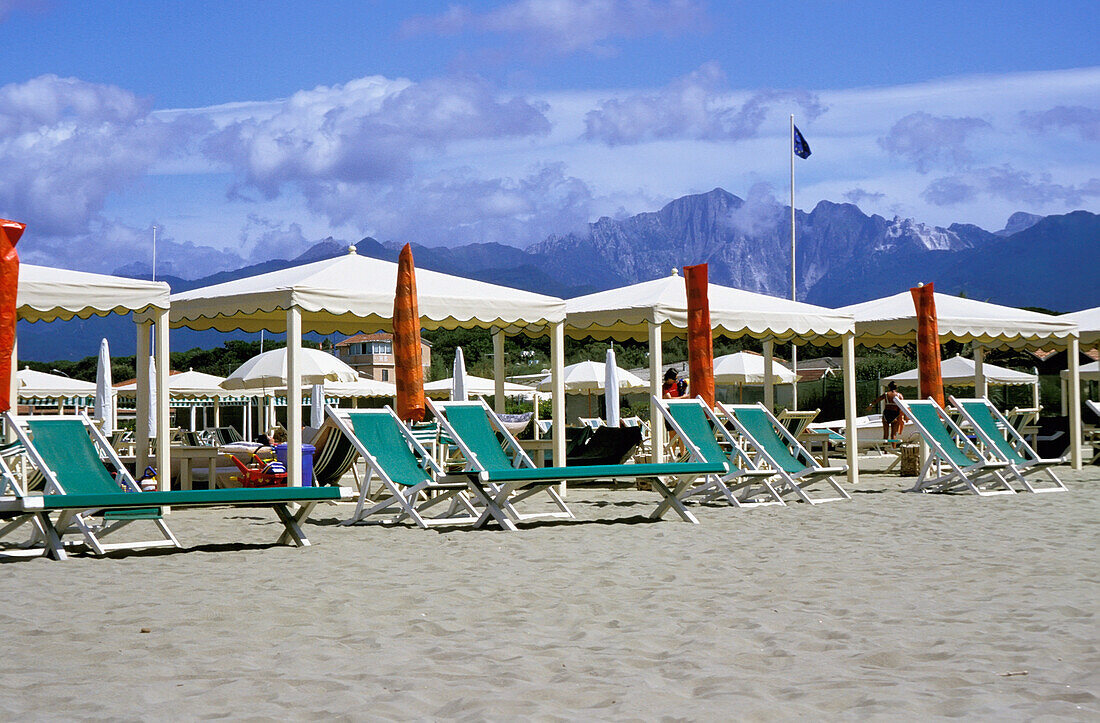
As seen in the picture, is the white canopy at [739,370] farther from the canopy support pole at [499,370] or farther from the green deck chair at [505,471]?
the green deck chair at [505,471]

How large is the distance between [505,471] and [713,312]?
4.56 meters

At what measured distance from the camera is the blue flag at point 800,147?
2780 centimetres

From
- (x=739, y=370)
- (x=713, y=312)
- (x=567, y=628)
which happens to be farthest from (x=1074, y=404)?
(x=567, y=628)

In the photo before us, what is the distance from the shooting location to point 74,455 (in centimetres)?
664

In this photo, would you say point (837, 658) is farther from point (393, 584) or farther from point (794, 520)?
point (794, 520)

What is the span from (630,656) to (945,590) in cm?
192

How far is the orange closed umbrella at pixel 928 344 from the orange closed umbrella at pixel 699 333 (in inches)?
111

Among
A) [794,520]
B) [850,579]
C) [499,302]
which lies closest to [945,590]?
[850,579]

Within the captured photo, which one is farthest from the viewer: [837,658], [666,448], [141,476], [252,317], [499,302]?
[666,448]

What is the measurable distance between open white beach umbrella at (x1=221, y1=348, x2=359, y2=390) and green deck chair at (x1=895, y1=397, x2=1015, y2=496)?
857 cm

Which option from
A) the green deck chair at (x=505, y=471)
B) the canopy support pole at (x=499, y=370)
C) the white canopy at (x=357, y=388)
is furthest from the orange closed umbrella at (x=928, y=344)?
the white canopy at (x=357, y=388)

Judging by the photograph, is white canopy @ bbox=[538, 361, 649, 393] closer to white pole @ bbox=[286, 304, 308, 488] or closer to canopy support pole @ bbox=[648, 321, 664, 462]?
canopy support pole @ bbox=[648, 321, 664, 462]

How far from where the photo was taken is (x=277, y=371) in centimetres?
1636

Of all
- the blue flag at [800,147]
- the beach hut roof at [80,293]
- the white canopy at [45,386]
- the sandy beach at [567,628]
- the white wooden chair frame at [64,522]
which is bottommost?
the sandy beach at [567,628]
